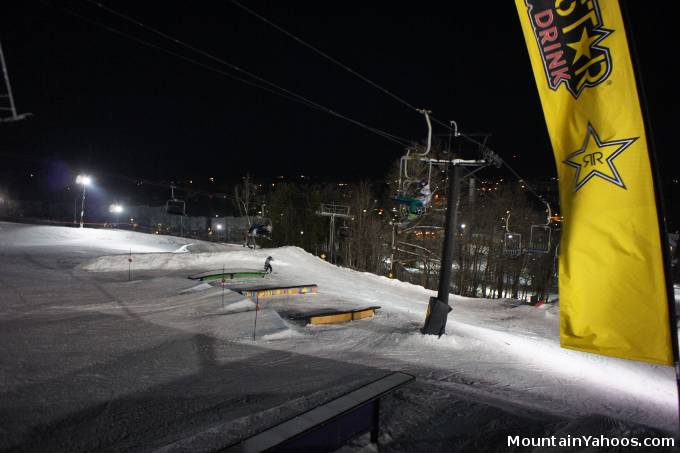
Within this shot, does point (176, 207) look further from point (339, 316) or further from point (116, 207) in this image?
point (116, 207)

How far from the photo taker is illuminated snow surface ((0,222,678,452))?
149 inches

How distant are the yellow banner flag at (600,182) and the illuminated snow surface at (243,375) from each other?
3.48ft

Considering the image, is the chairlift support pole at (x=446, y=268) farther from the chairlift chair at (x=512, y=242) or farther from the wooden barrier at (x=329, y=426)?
the chairlift chair at (x=512, y=242)

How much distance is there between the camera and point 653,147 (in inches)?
109

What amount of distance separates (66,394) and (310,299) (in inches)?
330

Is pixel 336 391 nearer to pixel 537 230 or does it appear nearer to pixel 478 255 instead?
pixel 478 255

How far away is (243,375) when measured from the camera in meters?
5.45

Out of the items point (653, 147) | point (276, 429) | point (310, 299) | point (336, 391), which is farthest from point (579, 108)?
point (310, 299)

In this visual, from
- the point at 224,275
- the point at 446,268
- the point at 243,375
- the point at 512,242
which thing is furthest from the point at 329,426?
the point at 512,242

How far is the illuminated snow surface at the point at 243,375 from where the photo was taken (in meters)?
3.78

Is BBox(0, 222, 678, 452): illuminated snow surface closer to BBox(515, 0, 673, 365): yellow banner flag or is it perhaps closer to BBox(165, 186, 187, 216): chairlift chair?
BBox(515, 0, 673, 365): yellow banner flag

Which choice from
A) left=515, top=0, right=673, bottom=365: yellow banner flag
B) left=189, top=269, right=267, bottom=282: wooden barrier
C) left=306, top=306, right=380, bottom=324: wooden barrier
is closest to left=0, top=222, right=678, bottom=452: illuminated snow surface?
left=306, top=306, right=380, bottom=324: wooden barrier

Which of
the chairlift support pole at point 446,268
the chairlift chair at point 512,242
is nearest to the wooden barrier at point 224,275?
the chairlift support pole at point 446,268

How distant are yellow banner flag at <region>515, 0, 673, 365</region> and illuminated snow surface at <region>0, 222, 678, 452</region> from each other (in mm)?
1061
